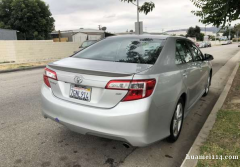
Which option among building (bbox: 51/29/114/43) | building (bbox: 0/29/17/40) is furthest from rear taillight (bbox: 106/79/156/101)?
building (bbox: 51/29/114/43)

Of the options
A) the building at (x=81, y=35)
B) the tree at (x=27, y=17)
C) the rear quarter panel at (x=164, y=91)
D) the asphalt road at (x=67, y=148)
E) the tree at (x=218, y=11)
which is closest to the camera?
the rear quarter panel at (x=164, y=91)

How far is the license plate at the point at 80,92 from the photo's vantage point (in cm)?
268

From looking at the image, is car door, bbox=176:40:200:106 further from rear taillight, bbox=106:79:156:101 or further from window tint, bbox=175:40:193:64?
rear taillight, bbox=106:79:156:101

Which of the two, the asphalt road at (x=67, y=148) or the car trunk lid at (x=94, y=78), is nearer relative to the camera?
the car trunk lid at (x=94, y=78)

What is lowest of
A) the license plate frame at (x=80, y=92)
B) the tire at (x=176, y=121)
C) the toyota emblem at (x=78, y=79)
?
the tire at (x=176, y=121)

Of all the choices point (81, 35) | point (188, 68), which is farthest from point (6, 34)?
point (188, 68)

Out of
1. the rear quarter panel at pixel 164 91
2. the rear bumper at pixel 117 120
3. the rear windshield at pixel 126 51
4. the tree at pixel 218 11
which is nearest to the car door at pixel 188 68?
the rear quarter panel at pixel 164 91

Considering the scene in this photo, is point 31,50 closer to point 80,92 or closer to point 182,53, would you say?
point 182,53

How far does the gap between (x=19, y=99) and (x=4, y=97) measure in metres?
0.57

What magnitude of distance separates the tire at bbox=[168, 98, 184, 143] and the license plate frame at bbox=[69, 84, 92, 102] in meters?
1.26

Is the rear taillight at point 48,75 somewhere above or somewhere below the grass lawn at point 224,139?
above

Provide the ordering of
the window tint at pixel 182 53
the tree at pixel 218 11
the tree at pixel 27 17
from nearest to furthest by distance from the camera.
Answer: the window tint at pixel 182 53 < the tree at pixel 218 11 < the tree at pixel 27 17

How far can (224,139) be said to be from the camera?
10.9ft

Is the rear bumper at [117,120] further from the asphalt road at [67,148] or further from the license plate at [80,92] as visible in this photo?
the asphalt road at [67,148]
